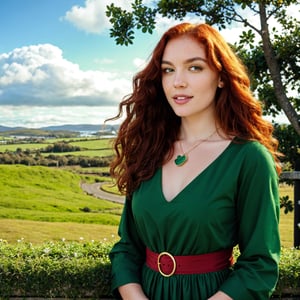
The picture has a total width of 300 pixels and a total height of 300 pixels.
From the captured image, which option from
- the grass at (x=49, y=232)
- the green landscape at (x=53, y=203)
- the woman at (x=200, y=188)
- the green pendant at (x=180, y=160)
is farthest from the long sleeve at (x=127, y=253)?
the green landscape at (x=53, y=203)

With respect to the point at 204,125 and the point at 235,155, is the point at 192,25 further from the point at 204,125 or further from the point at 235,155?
the point at 235,155

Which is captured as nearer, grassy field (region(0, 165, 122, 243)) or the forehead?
the forehead

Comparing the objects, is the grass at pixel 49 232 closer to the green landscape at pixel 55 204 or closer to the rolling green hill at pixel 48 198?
the green landscape at pixel 55 204

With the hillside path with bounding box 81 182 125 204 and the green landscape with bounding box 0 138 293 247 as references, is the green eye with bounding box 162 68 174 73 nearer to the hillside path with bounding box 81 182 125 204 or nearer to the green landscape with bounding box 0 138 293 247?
the green landscape with bounding box 0 138 293 247

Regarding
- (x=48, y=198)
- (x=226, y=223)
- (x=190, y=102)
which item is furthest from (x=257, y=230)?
(x=48, y=198)

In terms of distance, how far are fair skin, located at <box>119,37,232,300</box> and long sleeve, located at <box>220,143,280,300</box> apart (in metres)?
0.20

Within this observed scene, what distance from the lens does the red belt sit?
195 cm

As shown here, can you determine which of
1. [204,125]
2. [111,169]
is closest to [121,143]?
[111,169]

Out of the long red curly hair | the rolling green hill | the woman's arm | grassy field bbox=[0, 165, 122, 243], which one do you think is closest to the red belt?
the woman's arm

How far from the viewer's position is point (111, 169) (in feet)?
8.02

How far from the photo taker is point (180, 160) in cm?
212

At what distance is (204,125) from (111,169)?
1.87ft

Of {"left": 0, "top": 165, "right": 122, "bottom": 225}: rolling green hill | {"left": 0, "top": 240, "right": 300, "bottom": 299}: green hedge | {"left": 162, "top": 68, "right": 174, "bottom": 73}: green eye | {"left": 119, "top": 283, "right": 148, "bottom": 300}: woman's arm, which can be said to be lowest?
{"left": 0, "top": 165, "right": 122, "bottom": 225}: rolling green hill

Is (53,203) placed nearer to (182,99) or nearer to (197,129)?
(197,129)
